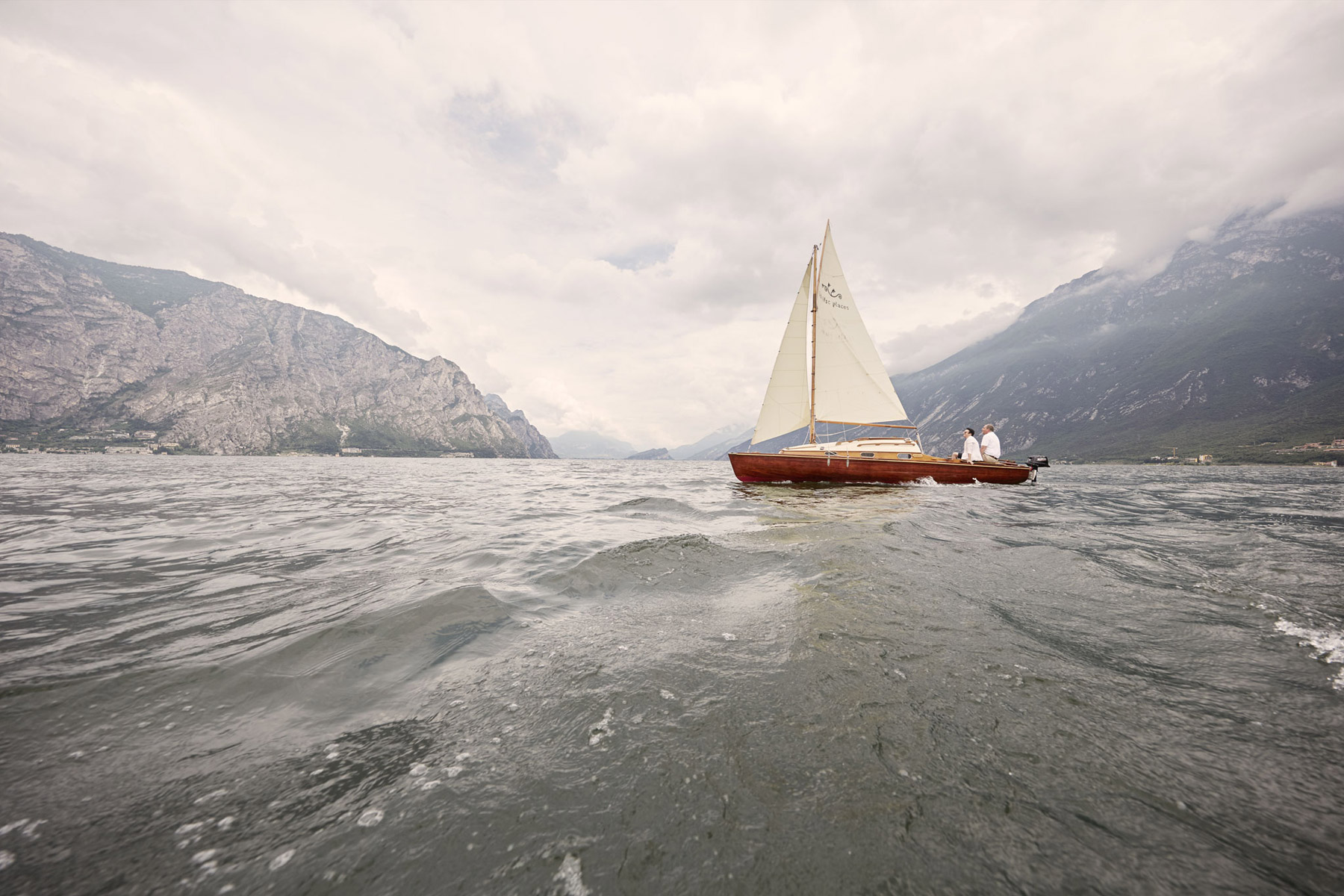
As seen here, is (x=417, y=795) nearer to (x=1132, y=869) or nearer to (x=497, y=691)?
(x=497, y=691)

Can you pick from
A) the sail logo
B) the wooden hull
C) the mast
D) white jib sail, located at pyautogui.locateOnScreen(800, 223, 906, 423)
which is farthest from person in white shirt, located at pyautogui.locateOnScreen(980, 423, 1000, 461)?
the sail logo

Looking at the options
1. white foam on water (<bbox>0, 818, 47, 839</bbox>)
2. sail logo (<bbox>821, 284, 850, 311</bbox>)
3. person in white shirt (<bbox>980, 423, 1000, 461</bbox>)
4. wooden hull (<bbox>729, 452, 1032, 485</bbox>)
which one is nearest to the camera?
white foam on water (<bbox>0, 818, 47, 839</bbox>)

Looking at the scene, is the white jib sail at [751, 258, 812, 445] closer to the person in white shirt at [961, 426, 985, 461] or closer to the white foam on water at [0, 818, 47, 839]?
the person in white shirt at [961, 426, 985, 461]

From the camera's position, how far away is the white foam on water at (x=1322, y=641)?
4.11 m

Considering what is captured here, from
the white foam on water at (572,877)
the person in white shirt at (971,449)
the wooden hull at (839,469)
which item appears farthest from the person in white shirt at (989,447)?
the white foam on water at (572,877)

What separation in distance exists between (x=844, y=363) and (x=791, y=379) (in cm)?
A: 366

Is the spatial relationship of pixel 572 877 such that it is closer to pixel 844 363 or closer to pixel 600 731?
pixel 600 731

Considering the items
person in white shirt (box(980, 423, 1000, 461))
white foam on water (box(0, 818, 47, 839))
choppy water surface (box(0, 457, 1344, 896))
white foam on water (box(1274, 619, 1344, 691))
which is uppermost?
person in white shirt (box(980, 423, 1000, 461))

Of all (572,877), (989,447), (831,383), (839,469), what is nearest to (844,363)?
(831,383)

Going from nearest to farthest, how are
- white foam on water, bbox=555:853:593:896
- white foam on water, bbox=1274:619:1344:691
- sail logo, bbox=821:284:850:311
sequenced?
white foam on water, bbox=555:853:593:896
white foam on water, bbox=1274:619:1344:691
sail logo, bbox=821:284:850:311

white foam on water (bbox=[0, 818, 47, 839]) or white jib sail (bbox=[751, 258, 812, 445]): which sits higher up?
white jib sail (bbox=[751, 258, 812, 445])

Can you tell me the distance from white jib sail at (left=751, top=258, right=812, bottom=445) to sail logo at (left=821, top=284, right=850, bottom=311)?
127 centimetres

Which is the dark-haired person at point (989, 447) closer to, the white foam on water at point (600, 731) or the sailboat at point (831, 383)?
the sailboat at point (831, 383)

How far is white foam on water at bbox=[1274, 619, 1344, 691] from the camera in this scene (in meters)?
4.11
